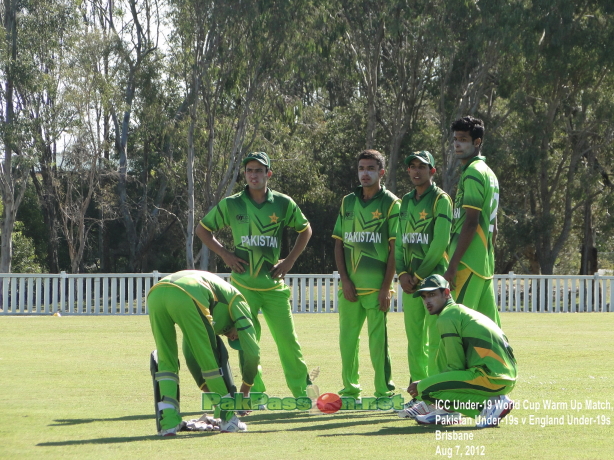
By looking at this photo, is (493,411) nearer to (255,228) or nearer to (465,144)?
(465,144)

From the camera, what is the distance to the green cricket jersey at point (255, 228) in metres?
8.18

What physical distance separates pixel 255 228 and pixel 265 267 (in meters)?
0.37

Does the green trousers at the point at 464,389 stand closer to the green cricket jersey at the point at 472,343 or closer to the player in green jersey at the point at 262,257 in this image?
the green cricket jersey at the point at 472,343

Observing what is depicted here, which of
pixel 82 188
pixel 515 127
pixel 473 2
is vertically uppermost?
pixel 473 2

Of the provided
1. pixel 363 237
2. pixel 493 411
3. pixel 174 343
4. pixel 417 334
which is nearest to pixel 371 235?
pixel 363 237

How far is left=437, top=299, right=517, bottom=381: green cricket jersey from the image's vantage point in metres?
6.59

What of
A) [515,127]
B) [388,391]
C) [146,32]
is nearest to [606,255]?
[515,127]

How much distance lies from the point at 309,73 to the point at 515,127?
984 cm

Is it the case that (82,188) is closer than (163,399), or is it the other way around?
(163,399)

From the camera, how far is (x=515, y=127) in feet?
132

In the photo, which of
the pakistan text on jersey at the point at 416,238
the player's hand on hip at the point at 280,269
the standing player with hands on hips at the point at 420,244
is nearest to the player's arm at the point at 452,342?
the standing player with hands on hips at the point at 420,244

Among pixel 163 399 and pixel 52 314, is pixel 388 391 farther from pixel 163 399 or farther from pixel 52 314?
pixel 52 314

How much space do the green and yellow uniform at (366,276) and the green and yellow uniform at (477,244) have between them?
95 cm

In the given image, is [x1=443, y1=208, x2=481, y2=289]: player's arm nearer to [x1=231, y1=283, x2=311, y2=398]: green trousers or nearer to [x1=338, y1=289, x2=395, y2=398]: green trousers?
[x1=338, y1=289, x2=395, y2=398]: green trousers
